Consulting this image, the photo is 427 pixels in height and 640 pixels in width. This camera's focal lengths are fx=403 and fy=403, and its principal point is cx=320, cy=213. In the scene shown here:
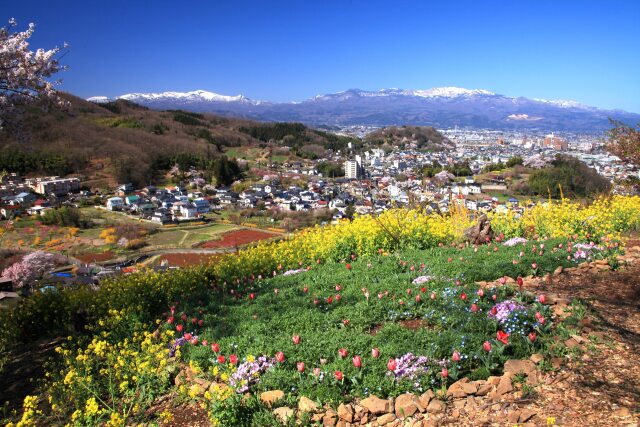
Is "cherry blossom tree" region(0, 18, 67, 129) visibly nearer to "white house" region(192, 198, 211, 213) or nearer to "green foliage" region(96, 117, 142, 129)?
"white house" region(192, 198, 211, 213)

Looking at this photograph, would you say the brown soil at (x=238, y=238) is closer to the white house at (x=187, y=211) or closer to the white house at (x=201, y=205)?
the white house at (x=187, y=211)

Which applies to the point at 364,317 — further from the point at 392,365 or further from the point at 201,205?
the point at 201,205

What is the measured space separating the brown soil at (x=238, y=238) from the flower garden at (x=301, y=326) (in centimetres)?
2212

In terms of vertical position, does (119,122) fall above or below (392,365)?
above

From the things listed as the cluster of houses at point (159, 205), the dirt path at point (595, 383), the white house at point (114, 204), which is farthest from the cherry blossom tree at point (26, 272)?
the white house at point (114, 204)

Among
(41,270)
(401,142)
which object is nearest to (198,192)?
(41,270)

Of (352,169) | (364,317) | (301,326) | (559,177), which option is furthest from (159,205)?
(364,317)

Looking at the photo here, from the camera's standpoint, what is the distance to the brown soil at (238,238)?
29.3m

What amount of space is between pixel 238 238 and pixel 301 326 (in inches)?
1109

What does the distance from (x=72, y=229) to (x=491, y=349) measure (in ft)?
111

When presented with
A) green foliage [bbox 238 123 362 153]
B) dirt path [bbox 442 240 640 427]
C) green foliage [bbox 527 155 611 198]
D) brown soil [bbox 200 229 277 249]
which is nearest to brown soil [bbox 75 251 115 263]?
brown soil [bbox 200 229 277 249]

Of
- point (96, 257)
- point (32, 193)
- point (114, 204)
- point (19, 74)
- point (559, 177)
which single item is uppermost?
point (19, 74)

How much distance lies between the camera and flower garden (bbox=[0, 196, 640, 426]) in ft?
10.5

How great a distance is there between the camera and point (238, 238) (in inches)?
1251
